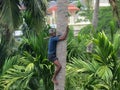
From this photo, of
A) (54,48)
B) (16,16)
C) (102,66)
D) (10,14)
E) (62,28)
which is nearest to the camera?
(62,28)

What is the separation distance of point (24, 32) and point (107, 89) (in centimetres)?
667

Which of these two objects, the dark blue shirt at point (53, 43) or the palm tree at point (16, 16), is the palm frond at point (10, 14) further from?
the dark blue shirt at point (53, 43)

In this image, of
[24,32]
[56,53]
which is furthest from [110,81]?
[24,32]

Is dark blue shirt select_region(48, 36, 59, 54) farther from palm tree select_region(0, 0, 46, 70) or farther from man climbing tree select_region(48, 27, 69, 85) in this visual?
palm tree select_region(0, 0, 46, 70)

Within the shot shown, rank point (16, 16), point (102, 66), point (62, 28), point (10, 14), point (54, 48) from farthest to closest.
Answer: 1. point (16, 16)
2. point (10, 14)
3. point (102, 66)
4. point (54, 48)
5. point (62, 28)

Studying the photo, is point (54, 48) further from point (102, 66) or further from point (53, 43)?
point (102, 66)

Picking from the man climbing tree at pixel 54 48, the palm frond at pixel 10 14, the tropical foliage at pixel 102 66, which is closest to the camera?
the man climbing tree at pixel 54 48

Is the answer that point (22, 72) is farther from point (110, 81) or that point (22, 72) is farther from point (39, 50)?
point (110, 81)

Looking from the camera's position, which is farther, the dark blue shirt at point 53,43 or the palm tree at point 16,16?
the palm tree at point 16,16

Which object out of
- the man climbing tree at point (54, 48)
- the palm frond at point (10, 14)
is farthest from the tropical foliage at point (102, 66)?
the palm frond at point (10, 14)

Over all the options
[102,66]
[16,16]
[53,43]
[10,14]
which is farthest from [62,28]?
[16,16]

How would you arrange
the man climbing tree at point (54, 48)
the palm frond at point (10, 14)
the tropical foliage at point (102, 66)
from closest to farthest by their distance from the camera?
the man climbing tree at point (54, 48), the tropical foliage at point (102, 66), the palm frond at point (10, 14)

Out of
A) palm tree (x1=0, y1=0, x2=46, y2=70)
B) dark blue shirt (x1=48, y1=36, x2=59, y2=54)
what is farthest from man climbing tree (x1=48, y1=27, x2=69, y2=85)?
palm tree (x1=0, y1=0, x2=46, y2=70)

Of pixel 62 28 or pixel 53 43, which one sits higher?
pixel 62 28
